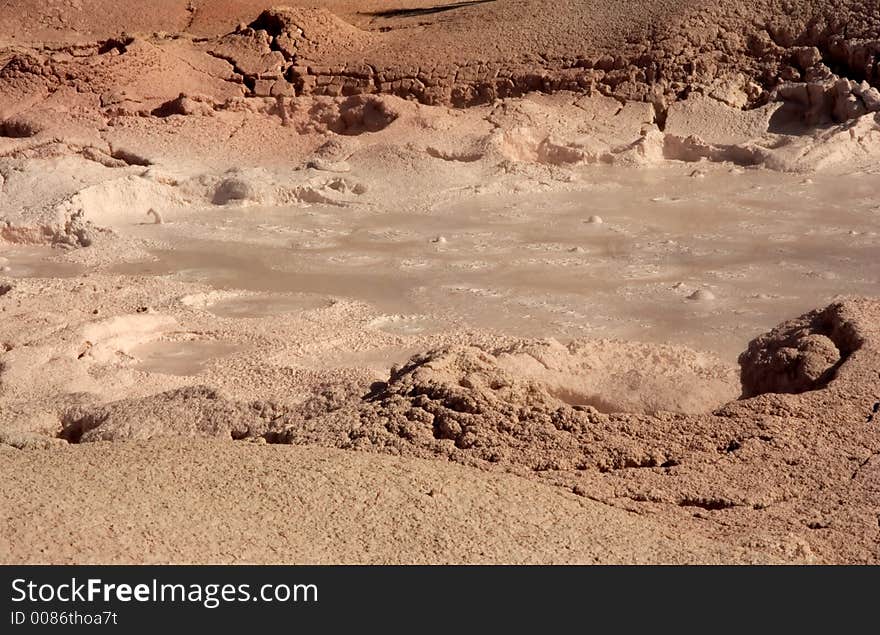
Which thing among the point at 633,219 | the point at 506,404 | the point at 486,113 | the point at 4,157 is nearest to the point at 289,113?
the point at 486,113

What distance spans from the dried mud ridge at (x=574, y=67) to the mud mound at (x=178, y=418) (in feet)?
14.8

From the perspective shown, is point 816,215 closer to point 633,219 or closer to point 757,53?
point 633,219

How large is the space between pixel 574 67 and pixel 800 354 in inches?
183

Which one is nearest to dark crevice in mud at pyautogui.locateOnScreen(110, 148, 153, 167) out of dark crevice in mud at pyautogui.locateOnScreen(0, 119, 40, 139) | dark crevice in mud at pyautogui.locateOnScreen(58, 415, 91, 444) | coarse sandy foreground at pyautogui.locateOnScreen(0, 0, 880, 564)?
coarse sandy foreground at pyautogui.locateOnScreen(0, 0, 880, 564)

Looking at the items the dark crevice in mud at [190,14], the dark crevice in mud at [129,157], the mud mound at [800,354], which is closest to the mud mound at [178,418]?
the mud mound at [800,354]

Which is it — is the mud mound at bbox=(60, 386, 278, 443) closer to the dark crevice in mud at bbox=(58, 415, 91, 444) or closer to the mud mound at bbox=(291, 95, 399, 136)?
the dark crevice in mud at bbox=(58, 415, 91, 444)

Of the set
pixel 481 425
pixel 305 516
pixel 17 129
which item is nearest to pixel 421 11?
pixel 17 129

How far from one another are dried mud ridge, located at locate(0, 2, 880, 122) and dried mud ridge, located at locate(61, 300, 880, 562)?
4.20 metres

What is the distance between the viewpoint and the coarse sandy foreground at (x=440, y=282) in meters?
2.68

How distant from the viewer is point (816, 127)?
744 cm

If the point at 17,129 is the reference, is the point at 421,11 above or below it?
above

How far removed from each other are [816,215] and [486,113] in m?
2.30

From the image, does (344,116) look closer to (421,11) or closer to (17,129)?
(421,11)

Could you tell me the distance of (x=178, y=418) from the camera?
11.7 feet
